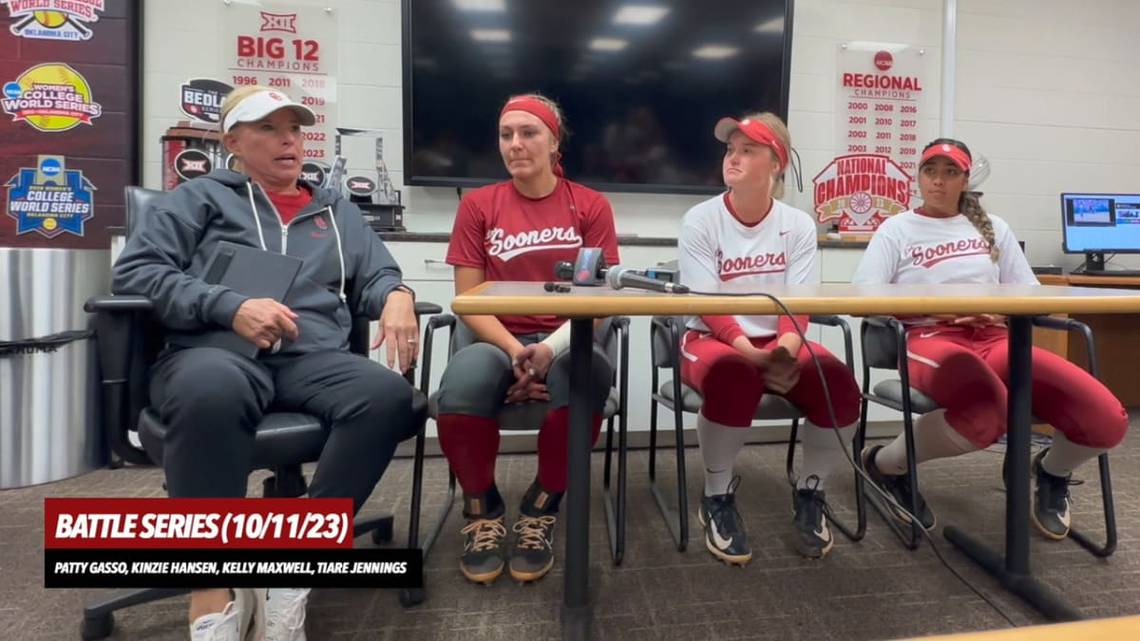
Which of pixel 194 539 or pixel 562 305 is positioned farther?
pixel 194 539

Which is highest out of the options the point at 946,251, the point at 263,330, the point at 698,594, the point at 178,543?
the point at 946,251

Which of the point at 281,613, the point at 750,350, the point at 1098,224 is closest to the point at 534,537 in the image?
the point at 281,613

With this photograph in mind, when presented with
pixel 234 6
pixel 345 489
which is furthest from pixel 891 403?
pixel 234 6

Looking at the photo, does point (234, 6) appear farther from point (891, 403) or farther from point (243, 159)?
point (891, 403)

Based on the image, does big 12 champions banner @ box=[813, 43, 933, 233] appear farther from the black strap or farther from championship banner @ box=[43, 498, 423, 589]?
the black strap

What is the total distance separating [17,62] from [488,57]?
1.91m

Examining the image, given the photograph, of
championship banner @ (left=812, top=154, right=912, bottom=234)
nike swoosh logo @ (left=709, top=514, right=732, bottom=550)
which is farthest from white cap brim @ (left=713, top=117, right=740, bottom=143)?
championship banner @ (left=812, top=154, right=912, bottom=234)

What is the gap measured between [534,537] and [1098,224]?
3.32m

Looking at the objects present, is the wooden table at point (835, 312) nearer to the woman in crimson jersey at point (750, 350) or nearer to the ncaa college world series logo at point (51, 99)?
the woman in crimson jersey at point (750, 350)

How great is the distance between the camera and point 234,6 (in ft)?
8.21

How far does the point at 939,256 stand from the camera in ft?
5.58

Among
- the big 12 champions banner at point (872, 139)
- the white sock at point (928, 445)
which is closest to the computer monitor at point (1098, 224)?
the big 12 champions banner at point (872, 139)

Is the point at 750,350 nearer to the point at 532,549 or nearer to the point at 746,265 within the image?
the point at 746,265

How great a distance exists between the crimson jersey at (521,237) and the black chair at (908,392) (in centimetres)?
77
